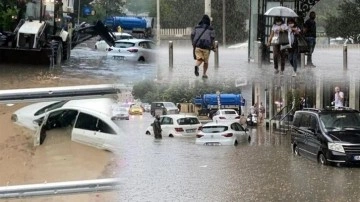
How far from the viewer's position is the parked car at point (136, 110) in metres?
1.21

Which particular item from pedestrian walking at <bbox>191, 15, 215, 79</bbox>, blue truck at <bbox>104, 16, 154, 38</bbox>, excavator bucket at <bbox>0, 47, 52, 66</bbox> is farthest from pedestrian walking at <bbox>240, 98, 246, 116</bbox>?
excavator bucket at <bbox>0, 47, 52, 66</bbox>

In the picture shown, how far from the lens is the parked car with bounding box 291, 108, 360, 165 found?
1.68m

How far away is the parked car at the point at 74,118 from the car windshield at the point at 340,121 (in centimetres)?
97

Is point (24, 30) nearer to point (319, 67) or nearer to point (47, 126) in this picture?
point (319, 67)

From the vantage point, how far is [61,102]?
856 millimetres

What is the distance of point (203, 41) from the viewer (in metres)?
1.56

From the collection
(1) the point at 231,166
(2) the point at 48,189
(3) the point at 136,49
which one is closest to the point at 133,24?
(3) the point at 136,49

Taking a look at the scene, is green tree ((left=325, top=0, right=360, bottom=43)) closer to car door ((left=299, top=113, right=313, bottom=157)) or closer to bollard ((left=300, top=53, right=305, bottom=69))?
bollard ((left=300, top=53, right=305, bottom=69))

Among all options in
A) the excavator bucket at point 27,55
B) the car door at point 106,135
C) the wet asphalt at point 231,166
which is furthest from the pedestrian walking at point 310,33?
the excavator bucket at point 27,55

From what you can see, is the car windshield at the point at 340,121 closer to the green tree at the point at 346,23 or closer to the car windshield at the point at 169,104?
the green tree at the point at 346,23

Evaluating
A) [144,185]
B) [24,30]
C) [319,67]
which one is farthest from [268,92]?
[24,30]

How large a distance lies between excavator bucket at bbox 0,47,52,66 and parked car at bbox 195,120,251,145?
109cm

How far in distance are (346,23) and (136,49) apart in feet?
2.07

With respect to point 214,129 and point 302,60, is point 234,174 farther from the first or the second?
point 302,60
